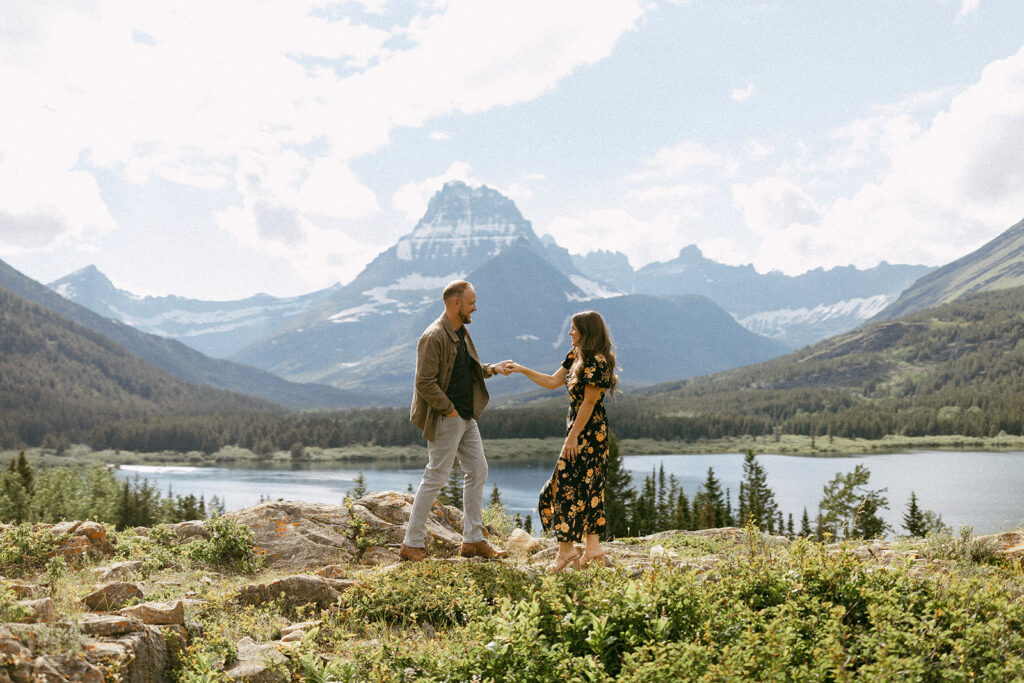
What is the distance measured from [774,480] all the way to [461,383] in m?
108

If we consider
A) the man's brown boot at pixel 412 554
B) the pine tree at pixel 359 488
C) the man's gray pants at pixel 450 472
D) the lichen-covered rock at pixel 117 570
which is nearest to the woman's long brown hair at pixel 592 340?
the man's gray pants at pixel 450 472

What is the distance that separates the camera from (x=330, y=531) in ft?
33.7

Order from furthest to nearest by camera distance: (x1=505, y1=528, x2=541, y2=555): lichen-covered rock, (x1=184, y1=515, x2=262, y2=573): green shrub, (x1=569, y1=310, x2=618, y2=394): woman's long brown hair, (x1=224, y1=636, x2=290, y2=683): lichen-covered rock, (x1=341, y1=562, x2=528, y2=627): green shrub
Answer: (x1=505, y1=528, x2=541, y2=555): lichen-covered rock, (x1=184, y1=515, x2=262, y2=573): green shrub, (x1=569, y1=310, x2=618, y2=394): woman's long brown hair, (x1=341, y1=562, x2=528, y2=627): green shrub, (x1=224, y1=636, x2=290, y2=683): lichen-covered rock

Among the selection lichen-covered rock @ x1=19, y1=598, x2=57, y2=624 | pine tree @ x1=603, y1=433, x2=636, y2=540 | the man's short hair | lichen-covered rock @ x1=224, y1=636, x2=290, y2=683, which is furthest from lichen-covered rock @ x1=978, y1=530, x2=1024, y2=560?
pine tree @ x1=603, y1=433, x2=636, y2=540

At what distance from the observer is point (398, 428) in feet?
558

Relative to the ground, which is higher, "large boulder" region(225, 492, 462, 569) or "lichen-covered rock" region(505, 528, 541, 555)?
"large boulder" region(225, 492, 462, 569)

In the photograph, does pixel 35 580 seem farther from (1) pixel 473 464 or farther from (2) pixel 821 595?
(2) pixel 821 595

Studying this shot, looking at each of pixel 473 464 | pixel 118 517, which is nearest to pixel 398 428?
pixel 118 517

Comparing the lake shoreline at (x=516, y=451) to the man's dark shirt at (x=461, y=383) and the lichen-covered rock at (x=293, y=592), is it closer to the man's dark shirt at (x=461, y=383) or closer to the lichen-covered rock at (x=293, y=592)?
the man's dark shirt at (x=461, y=383)

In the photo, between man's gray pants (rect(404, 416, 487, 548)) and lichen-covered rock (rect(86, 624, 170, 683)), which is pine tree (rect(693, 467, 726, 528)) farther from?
lichen-covered rock (rect(86, 624, 170, 683))

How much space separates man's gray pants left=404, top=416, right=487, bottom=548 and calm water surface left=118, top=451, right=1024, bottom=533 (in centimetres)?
5059

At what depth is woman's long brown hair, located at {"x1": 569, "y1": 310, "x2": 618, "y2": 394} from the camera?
306 inches

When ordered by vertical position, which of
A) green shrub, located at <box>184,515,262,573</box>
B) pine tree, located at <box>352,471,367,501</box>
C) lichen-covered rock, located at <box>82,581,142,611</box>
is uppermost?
lichen-covered rock, located at <box>82,581,142,611</box>

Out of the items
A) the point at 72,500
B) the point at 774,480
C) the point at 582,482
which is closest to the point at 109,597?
the point at 582,482
